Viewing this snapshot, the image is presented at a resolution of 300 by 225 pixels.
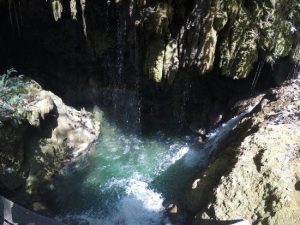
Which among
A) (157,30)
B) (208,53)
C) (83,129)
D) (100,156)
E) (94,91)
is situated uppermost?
(157,30)

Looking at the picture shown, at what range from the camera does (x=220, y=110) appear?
27.6ft

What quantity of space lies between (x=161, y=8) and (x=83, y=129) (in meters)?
3.25

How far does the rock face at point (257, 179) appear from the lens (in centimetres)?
457

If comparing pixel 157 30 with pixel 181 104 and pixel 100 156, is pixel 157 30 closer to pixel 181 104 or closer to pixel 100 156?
pixel 181 104

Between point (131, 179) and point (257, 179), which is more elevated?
point (257, 179)

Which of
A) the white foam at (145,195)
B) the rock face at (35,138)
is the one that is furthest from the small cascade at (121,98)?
the white foam at (145,195)

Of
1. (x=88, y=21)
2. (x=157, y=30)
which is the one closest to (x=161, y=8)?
(x=157, y=30)

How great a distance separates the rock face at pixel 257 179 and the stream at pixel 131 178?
983 millimetres

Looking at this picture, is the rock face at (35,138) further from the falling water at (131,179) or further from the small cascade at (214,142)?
the small cascade at (214,142)

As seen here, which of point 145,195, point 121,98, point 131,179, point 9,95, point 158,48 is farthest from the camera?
point 121,98

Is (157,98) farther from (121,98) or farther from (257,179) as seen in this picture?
(257,179)

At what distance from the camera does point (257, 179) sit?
4863 mm

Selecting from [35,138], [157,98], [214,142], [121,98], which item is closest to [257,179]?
[214,142]

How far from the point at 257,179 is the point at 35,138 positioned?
14.1 feet
